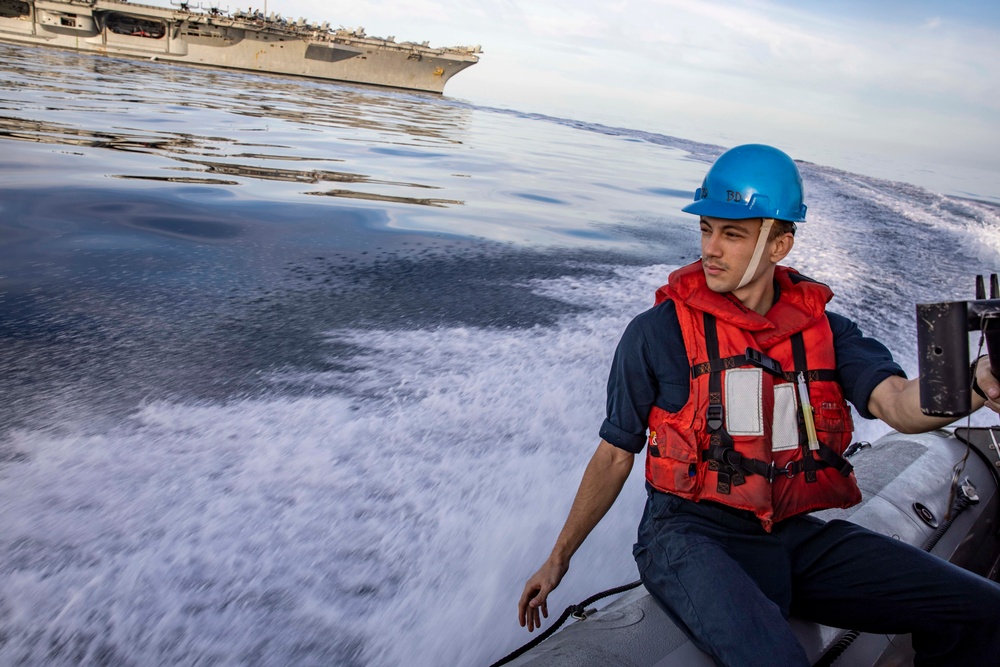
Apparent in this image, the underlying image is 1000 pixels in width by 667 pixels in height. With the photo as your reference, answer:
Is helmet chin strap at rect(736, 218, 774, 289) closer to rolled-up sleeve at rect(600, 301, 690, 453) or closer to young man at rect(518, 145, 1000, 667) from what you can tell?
young man at rect(518, 145, 1000, 667)

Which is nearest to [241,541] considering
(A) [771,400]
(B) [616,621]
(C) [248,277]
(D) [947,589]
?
(B) [616,621]

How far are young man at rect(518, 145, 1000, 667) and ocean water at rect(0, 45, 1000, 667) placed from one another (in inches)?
25.7

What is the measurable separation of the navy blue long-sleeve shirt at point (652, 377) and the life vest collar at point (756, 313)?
0.21ft

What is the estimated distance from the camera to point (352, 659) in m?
1.71

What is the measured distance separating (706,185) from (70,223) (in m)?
4.51

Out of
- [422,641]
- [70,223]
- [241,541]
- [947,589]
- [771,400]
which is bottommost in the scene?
[422,641]

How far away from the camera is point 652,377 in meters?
1.59

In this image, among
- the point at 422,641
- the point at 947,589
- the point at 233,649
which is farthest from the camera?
the point at 422,641

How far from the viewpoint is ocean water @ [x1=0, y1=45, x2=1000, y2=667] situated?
1.82 meters

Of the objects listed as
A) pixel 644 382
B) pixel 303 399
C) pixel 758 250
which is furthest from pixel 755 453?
pixel 303 399

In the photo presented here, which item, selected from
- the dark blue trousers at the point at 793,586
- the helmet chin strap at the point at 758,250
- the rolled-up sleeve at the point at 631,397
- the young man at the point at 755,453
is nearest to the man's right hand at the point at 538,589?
the young man at the point at 755,453

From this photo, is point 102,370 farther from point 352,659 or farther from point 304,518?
point 352,659

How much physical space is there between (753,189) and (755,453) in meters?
0.63

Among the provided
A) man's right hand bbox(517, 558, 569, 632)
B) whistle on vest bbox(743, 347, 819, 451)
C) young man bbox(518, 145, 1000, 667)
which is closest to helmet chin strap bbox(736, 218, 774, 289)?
young man bbox(518, 145, 1000, 667)
